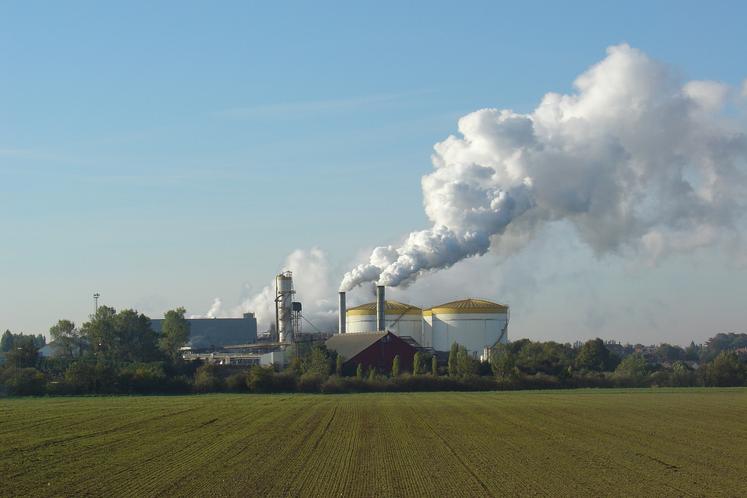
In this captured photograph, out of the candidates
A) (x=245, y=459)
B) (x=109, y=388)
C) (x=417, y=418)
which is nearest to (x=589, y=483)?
(x=245, y=459)

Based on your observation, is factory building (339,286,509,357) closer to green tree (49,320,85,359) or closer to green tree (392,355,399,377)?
green tree (392,355,399,377)

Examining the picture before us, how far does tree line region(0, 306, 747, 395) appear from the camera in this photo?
94125mm

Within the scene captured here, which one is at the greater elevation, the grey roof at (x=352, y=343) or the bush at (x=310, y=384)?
the grey roof at (x=352, y=343)

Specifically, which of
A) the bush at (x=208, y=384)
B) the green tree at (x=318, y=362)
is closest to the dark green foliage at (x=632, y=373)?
the green tree at (x=318, y=362)

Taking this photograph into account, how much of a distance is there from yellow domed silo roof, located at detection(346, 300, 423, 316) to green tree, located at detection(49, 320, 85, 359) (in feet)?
156

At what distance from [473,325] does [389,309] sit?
1201 centimetres

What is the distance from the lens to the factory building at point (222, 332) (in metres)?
169

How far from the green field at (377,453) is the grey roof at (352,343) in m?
69.0

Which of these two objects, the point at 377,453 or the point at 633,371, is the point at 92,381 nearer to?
the point at 633,371

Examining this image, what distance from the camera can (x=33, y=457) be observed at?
30125 mm

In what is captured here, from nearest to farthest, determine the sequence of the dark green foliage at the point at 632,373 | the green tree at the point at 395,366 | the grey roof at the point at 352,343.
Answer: the dark green foliage at the point at 632,373
the green tree at the point at 395,366
the grey roof at the point at 352,343

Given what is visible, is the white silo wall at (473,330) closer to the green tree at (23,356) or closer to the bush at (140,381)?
the bush at (140,381)

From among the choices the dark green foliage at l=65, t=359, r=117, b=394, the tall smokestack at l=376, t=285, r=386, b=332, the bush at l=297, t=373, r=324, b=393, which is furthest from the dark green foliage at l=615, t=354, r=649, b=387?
the dark green foliage at l=65, t=359, r=117, b=394

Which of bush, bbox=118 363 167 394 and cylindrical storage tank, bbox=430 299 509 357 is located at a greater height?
cylindrical storage tank, bbox=430 299 509 357
